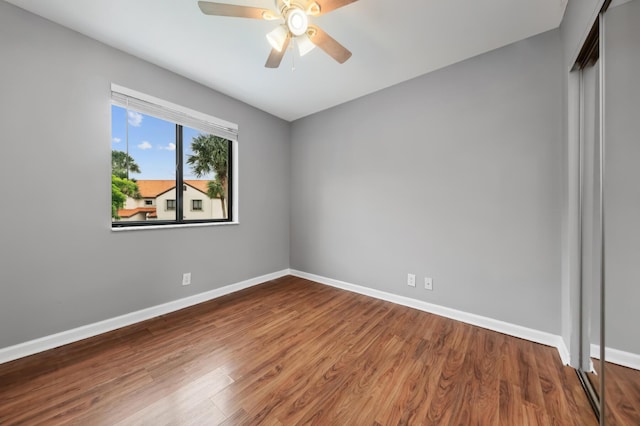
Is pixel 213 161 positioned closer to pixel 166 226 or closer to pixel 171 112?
pixel 171 112

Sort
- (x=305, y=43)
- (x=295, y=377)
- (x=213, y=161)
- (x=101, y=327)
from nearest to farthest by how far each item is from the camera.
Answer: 1. (x=295, y=377)
2. (x=305, y=43)
3. (x=101, y=327)
4. (x=213, y=161)

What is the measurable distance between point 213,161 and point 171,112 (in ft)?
2.32

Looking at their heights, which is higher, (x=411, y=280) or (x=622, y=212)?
(x=622, y=212)

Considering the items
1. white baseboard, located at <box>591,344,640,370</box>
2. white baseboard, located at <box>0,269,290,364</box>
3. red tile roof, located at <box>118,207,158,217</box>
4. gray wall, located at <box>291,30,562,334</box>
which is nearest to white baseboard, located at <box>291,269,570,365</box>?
gray wall, located at <box>291,30,562,334</box>

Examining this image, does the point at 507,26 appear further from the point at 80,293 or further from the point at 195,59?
the point at 80,293

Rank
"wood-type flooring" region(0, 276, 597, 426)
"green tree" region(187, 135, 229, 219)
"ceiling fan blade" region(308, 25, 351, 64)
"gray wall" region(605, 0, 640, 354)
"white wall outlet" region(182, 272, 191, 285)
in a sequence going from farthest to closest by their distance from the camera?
"green tree" region(187, 135, 229, 219) → "white wall outlet" region(182, 272, 191, 285) → "ceiling fan blade" region(308, 25, 351, 64) → "wood-type flooring" region(0, 276, 597, 426) → "gray wall" region(605, 0, 640, 354)

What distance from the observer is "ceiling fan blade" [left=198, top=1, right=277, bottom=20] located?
1.36 meters

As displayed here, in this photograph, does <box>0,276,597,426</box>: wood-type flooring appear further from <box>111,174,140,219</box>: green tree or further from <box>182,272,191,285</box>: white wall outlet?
<box>111,174,140,219</box>: green tree

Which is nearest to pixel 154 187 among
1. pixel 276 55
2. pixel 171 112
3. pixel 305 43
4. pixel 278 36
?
pixel 171 112

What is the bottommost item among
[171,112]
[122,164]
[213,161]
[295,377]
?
[295,377]

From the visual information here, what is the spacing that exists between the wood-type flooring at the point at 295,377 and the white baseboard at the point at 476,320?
74 millimetres

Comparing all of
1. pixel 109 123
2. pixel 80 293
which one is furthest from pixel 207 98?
pixel 80 293

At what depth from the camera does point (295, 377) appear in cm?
154

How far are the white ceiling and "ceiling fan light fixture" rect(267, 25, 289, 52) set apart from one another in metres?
0.27
